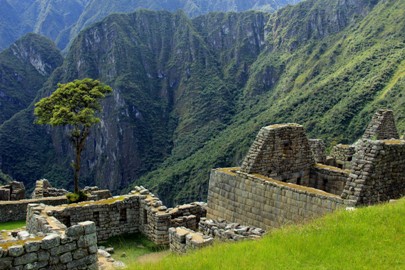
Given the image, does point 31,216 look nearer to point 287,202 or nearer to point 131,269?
point 131,269

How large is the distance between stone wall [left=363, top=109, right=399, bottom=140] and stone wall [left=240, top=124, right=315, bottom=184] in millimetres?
3976

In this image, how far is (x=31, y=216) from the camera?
12.2 meters

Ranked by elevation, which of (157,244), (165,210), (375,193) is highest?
→ (375,193)

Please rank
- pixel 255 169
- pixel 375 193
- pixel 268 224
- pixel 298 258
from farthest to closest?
pixel 255 169
pixel 268 224
pixel 375 193
pixel 298 258

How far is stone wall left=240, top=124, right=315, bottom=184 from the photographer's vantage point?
13.3m

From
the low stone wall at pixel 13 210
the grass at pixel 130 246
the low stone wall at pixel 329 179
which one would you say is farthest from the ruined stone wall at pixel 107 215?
the low stone wall at pixel 13 210

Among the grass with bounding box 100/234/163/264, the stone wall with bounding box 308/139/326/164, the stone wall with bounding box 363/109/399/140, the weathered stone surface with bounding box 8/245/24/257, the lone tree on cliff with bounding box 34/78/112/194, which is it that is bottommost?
the grass with bounding box 100/234/163/264

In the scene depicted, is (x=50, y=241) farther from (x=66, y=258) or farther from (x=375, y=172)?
(x=375, y=172)

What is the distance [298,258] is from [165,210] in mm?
7383

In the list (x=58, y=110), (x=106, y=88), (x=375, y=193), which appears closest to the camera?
(x=375, y=193)

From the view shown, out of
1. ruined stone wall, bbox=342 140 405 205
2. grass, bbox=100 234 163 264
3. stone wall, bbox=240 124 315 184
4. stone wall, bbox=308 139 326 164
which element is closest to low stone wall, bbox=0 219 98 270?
grass, bbox=100 234 163 264

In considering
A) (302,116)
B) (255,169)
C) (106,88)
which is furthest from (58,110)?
(302,116)

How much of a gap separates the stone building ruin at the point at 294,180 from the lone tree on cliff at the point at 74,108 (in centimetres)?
1545

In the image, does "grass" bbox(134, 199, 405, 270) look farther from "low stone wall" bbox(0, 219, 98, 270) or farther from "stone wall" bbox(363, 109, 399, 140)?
"stone wall" bbox(363, 109, 399, 140)
